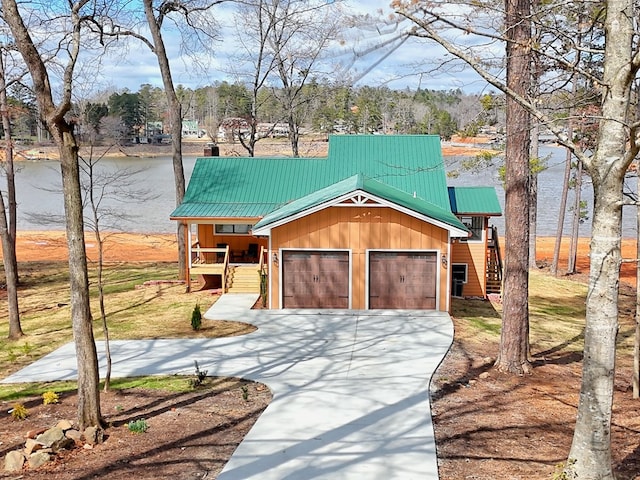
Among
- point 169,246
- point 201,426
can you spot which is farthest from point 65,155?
point 169,246

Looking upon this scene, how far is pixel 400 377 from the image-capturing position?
466 inches

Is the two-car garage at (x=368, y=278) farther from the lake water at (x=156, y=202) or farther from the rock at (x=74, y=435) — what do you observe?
the lake water at (x=156, y=202)

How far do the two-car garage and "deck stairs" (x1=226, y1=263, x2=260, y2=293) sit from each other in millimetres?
2462

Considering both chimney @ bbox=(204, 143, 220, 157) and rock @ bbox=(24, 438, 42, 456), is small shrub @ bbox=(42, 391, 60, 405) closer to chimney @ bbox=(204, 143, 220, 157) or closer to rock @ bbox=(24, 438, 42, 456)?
rock @ bbox=(24, 438, 42, 456)

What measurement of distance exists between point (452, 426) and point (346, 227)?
8389mm

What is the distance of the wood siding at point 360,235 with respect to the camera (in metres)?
17.0

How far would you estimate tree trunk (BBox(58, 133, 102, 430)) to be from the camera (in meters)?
8.69

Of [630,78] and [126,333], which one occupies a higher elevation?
[630,78]

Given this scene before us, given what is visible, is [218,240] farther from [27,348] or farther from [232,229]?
[27,348]

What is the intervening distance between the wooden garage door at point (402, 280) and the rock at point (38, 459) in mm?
10524

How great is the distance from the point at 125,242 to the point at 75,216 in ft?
95.6

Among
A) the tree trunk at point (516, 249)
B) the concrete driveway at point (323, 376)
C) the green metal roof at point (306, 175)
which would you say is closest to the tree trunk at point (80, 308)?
the concrete driveway at point (323, 376)

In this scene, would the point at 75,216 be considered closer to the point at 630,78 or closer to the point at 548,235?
the point at 630,78

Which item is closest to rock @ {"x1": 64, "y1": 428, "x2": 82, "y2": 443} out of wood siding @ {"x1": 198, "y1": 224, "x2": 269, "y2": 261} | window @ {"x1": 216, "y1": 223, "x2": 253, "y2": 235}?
wood siding @ {"x1": 198, "y1": 224, "x2": 269, "y2": 261}
